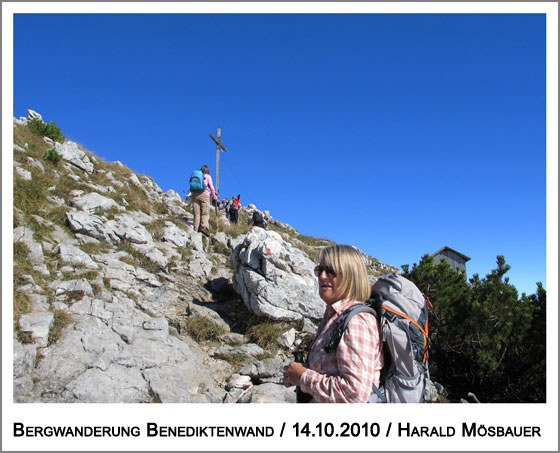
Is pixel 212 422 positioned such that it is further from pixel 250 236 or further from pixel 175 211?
pixel 175 211

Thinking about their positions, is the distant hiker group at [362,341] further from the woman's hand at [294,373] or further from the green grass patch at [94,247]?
the green grass patch at [94,247]

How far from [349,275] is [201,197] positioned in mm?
12186

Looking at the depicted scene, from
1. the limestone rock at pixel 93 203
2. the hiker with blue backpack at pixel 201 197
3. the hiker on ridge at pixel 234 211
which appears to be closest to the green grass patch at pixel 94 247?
the limestone rock at pixel 93 203

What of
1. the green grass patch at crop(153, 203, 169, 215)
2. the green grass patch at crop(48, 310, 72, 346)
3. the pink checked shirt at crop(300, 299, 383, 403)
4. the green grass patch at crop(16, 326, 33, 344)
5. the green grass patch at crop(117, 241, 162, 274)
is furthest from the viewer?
the green grass patch at crop(153, 203, 169, 215)

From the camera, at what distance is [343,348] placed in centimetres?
210

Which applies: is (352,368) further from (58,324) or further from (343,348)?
(58,324)

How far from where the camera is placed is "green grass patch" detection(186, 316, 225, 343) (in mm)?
8039

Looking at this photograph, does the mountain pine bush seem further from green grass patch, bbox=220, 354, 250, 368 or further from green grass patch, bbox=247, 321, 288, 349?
green grass patch, bbox=220, 354, 250, 368

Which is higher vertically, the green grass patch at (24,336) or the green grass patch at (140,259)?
the green grass patch at (140,259)

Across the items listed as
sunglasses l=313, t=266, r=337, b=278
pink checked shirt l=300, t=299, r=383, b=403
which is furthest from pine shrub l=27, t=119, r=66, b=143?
pink checked shirt l=300, t=299, r=383, b=403

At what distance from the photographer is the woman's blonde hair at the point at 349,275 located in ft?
7.99

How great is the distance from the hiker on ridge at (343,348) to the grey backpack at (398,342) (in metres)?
0.06

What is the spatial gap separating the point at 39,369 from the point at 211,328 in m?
3.64

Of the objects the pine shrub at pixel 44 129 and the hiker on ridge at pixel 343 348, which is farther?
the pine shrub at pixel 44 129
